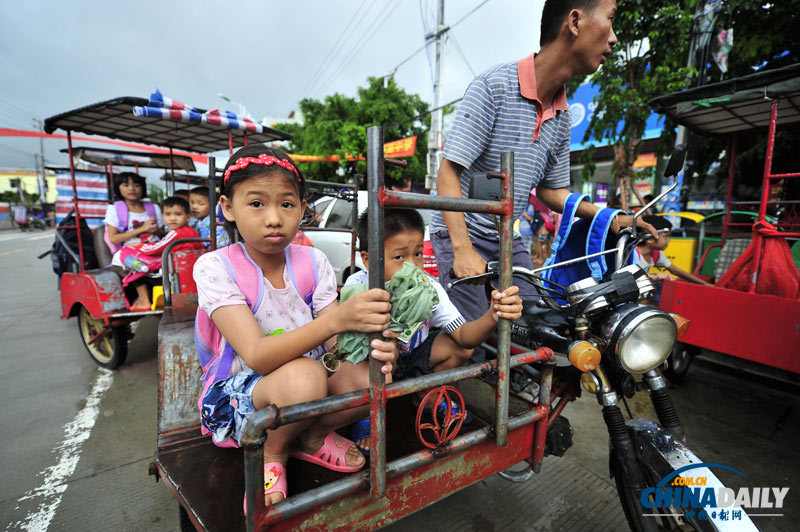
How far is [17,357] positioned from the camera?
4.02m

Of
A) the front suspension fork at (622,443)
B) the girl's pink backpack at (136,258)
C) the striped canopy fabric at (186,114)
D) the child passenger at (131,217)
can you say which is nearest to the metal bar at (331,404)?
the front suspension fork at (622,443)

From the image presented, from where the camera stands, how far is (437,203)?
3.28ft

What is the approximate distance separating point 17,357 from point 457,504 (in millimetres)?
4666

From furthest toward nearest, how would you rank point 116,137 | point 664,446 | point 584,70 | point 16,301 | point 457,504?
point 16,301 → point 116,137 → point 457,504 → point 584,70 → point 664,446

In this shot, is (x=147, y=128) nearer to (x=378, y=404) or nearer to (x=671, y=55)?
(x=378, y=404)

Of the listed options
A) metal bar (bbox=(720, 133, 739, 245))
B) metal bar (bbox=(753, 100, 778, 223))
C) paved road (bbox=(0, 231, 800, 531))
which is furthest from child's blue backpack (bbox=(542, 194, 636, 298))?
metal bar (bbox=(720, 133, 739, 245))

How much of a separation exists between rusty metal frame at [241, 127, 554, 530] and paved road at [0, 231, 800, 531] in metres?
1.10

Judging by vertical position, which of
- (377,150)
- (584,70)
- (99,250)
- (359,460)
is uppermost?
(584,70)

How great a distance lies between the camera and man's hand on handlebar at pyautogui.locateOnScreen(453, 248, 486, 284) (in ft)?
4.73

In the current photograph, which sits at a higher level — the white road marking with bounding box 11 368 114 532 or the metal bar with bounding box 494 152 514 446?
the metal bar with bounding box 494 152 514 446

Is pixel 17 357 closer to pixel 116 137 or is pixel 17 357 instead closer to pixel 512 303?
pixel 116 137

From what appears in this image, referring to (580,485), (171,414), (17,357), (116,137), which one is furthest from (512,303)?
(17,357)

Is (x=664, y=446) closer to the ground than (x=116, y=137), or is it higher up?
closer to the ground

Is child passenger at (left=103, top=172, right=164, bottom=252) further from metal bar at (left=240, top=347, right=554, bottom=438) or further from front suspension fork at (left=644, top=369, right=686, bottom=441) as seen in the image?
front suspension fork at (left=644, top=369, right=686, bottom=441)
